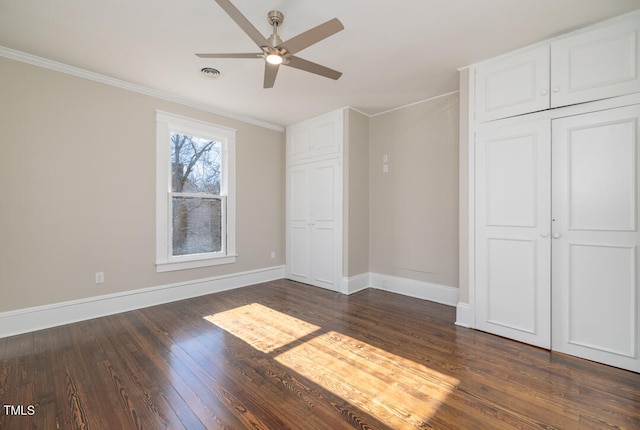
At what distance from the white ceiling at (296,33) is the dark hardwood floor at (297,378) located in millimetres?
2599

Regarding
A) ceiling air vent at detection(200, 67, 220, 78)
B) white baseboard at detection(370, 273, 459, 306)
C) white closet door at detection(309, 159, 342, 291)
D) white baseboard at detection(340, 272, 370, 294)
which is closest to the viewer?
ceiling air vent at detection(200, 67, 220, 78)

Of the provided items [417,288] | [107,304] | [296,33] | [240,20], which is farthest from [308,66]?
[107,304]

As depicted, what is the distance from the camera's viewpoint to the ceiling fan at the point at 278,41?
178cm

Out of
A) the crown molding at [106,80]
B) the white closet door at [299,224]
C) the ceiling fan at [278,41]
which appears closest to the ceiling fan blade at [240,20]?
the ceiling fan at [278,41]

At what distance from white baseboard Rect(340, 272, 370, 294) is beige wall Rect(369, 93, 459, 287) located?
0.19 meters

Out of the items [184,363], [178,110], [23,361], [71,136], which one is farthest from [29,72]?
[184,363]

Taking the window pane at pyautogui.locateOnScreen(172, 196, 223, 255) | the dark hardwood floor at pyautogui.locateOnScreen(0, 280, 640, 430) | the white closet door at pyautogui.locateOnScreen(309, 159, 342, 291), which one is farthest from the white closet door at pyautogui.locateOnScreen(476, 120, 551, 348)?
the window pane at pyautogui.locateOnScreen(172, 196, 223, 255)

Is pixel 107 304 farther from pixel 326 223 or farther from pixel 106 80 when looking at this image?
pixel 326 223

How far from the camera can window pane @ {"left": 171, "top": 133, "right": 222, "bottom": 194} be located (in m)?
3.79

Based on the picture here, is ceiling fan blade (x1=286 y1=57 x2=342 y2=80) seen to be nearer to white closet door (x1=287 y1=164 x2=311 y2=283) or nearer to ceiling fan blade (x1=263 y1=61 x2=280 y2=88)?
ceiling fan blade (x1=263 y1=61 x2=280 y2=88)

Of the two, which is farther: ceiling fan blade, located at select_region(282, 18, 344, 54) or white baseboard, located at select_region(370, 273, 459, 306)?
white baseboard, located at select_region(370, 273, 459, 306)

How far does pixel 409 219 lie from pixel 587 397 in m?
2.51


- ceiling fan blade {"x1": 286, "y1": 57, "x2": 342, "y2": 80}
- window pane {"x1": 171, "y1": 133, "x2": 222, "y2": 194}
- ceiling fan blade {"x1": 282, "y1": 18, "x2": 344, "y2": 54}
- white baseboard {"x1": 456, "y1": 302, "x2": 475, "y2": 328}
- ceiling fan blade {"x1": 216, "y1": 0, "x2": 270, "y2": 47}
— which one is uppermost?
ceiling fan blade {"x1": 216, "y1": 0, "x2": 270, "y2": 47}

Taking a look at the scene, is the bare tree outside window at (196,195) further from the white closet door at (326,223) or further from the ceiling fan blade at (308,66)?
the ceiling fan blade at (308,66)
